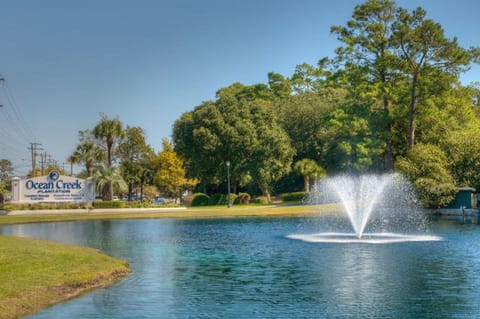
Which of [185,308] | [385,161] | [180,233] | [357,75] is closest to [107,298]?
[185,308]

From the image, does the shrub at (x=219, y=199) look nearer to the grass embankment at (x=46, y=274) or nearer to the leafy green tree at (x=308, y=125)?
the leafy green tree at (x=308, y=125)

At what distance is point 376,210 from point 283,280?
39.0m

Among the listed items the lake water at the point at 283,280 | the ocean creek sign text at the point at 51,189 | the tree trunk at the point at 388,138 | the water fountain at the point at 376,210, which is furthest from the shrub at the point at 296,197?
the lake water at the point at 283,280

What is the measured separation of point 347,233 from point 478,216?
62.7ft

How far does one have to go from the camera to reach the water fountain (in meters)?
33.4

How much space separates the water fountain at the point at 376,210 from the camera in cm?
3344

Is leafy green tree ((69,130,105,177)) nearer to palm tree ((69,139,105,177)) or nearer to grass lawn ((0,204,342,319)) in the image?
palm tree ((69,139,105,177))

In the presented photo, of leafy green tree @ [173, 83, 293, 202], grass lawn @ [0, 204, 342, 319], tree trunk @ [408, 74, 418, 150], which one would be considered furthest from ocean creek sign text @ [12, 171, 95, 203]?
grass lawn @ [0, 204, 342, 319]

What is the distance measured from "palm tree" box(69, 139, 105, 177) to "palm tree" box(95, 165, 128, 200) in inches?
525

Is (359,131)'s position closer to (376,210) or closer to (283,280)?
(376,210)

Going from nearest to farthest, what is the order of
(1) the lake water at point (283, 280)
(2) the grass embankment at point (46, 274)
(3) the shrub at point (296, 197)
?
(1) the lake water at point (283, 280) < (2) the grass embankment at point (46, 274) < (3) the shrub at point (296, 197)

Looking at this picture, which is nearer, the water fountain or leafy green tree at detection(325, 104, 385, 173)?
the water fountain

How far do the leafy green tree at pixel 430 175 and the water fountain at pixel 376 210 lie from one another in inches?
48.0

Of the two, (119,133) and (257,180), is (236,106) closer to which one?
(257,180)
